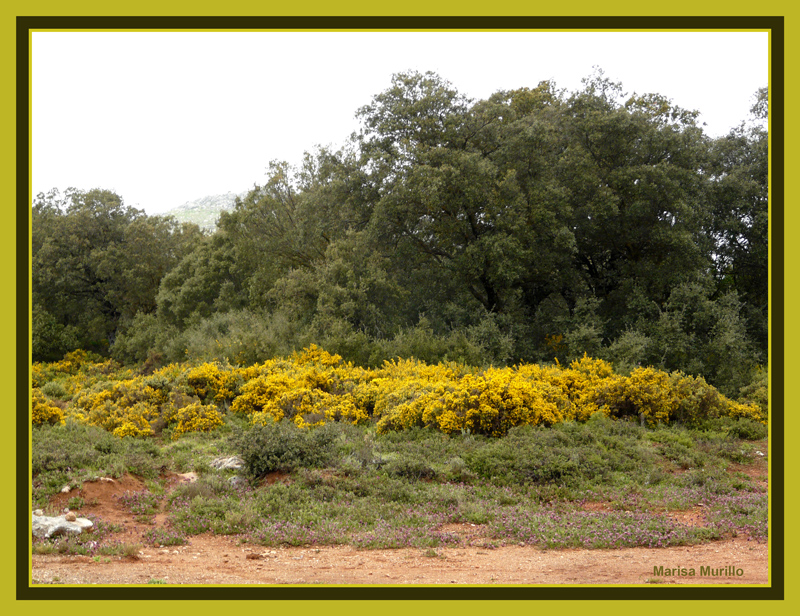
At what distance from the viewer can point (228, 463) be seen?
9.94 meters

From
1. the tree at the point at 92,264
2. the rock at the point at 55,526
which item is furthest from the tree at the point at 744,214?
the tree at the point at 92,264

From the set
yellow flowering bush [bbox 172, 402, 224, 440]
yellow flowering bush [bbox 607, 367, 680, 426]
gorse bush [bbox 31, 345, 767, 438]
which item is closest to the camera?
gorse bush [bbox 31, 345, 767, 438]

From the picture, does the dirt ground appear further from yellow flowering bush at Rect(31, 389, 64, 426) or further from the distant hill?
the distant hill

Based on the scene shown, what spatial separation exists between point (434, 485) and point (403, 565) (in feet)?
8.97

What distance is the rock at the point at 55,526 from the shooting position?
23.4 feet

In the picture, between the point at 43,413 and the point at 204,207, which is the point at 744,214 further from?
the point at 204,207

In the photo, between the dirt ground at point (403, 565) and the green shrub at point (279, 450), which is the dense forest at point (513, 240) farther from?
the dirt ground at point (403, 565)

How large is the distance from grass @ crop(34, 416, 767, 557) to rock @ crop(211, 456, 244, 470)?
215 millimetres

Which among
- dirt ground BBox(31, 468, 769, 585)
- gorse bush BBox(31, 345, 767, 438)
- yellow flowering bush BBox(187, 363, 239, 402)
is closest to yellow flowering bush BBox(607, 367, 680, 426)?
gorse bush BBox(31, 345, 767, 438)

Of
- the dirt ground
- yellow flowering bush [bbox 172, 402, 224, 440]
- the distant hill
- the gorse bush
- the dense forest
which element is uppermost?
the distant hill

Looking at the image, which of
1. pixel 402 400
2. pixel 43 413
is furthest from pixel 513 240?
pixel 43 413

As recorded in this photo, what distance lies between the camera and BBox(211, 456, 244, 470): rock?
9.86m

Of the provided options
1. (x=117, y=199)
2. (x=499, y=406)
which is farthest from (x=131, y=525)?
(x=117, y=199)

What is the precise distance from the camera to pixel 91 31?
580cm
